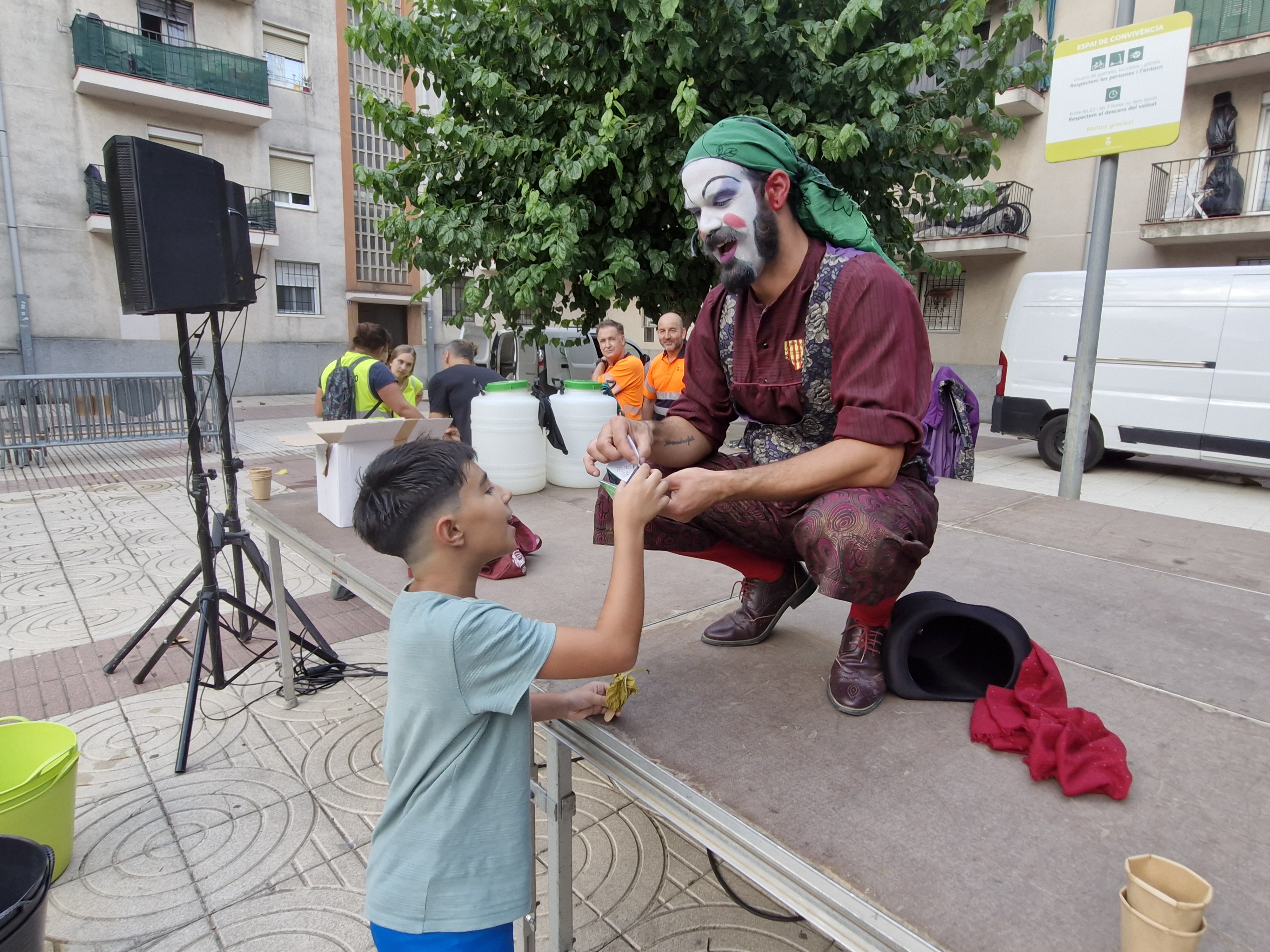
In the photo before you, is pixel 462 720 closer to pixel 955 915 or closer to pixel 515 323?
pixel 955 915

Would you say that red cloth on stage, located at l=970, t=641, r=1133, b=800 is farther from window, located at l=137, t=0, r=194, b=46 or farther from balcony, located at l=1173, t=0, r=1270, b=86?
window, located at l=137, t=0, r=194, b=46

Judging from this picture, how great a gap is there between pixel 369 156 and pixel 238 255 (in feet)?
62.0

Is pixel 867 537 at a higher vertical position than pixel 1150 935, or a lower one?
higher

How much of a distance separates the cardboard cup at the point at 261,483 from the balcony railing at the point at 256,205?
47.3 feet

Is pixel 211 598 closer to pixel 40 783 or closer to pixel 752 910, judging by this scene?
pixel 40 783

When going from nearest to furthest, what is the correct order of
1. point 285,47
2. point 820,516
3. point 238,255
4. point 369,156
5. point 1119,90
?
point 820,516
point 238,255
point 1119,90
point 285,47
point 369,156

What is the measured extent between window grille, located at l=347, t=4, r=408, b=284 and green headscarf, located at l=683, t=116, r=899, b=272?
1879 cm

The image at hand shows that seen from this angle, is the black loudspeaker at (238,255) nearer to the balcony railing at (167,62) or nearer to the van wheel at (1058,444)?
the van wheel at (1058,444)

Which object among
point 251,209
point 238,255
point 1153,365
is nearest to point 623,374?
point 238,255

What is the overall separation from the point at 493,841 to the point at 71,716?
2.68m

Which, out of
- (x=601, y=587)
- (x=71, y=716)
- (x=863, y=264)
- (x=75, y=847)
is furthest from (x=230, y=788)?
(x=863, y=264)

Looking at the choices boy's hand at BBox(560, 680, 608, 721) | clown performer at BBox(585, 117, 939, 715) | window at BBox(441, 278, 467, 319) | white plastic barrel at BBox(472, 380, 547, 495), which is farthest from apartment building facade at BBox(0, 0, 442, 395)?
boy's hand at BBox(560, 680, 608, 721)

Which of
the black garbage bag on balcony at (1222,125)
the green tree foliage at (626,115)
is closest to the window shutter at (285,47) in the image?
the green tree foliage at (626,115)

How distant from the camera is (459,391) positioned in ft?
17.8
